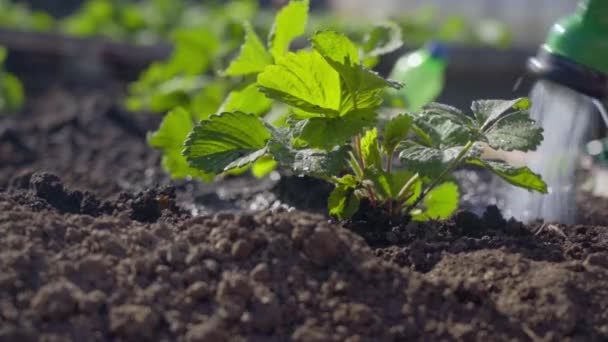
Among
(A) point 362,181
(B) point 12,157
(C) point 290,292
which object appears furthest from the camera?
(B) point 12,157

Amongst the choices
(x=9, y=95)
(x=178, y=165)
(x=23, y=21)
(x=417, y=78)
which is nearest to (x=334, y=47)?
(x=178, y=165)

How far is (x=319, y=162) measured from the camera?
1733 millimetres

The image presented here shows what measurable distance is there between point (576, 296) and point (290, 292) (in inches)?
16.5

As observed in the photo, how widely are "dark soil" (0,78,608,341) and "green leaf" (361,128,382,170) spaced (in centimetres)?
16

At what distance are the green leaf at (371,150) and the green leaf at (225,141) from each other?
0.62ft

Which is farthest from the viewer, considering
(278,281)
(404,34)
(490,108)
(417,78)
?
(404,34)

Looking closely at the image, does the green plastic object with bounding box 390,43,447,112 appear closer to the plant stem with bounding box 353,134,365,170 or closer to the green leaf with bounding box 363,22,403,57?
the green leaf with bounding box 363,22,403,57

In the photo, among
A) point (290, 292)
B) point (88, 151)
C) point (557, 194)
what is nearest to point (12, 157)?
point (88, 151)

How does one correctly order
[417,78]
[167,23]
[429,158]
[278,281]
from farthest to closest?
[167,23] → [417,78] → [429,158] → [278,281]

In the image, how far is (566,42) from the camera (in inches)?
83.3

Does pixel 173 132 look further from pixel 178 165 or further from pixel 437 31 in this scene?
pixel 437 31

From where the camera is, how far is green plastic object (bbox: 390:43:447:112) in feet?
9.27

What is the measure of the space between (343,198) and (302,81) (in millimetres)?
253

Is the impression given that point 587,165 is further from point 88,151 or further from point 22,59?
point 22,59
